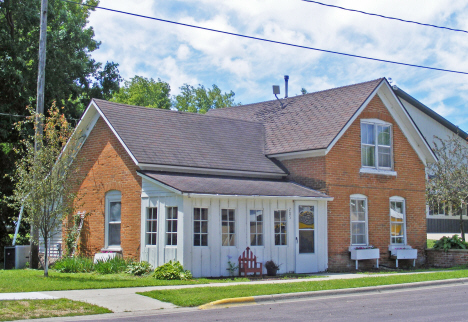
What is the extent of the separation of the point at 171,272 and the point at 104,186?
5487mm

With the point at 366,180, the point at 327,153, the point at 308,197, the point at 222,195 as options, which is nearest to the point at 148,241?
the point at 222,195

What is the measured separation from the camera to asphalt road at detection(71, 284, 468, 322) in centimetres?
1036

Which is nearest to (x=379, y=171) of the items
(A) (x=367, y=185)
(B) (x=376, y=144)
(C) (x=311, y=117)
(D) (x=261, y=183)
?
(A) (x=367, y=185)

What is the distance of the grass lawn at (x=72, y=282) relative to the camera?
45.5ft

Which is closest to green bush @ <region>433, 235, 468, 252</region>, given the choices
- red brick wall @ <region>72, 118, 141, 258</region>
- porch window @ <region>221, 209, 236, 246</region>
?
porch window @ <region>221, 209, 236, 246</region>

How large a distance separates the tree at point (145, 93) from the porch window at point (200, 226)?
48.8 meters

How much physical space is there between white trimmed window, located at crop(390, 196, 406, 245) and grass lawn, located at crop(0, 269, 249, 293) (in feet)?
27.6

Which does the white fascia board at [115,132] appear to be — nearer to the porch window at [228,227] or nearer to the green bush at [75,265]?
the porch window at [228,227]

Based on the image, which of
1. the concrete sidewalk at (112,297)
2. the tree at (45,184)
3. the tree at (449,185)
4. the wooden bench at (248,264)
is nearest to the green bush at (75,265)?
the tree at (45,184)

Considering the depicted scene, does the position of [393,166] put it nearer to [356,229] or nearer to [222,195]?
[356,229]

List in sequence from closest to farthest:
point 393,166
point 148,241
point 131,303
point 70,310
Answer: point 70,310, point 131,303, point 148,241, point 393,166

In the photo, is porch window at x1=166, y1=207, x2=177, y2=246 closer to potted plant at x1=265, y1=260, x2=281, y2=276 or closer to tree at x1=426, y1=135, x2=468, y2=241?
potted plant at x1=265, y1=260, x2=281, y2=276

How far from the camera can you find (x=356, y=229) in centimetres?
2159

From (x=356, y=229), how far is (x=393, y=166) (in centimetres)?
335
